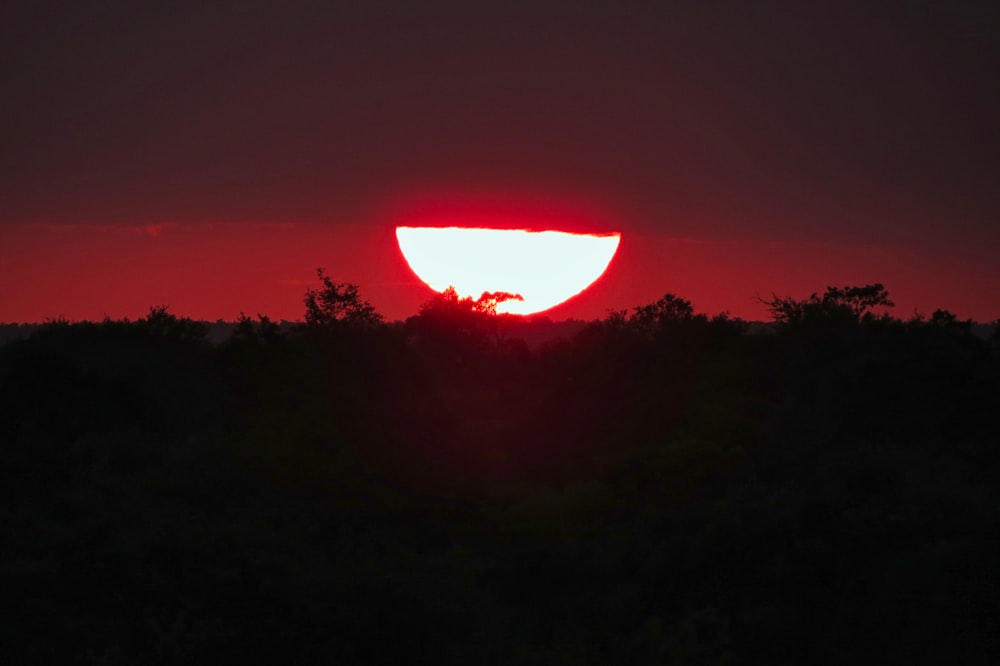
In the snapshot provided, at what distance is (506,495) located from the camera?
45.1 m

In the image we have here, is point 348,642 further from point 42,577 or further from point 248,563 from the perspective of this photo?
point 42,577

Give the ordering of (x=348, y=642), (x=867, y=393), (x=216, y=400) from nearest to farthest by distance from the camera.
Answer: (x=348, y=642), (x=867, y=393), (x=216, y=400)

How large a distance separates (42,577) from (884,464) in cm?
2229

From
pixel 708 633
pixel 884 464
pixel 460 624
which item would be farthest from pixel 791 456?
pixel 460 624

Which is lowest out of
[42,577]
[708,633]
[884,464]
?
[708,633]

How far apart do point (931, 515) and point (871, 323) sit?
20.2 m

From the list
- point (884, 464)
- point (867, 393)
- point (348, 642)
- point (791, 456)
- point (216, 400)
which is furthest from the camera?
point (216, 400)

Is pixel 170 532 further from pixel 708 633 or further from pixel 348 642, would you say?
pixel 708 633

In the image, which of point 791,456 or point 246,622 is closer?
point 246,622

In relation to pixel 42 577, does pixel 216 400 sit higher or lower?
higher

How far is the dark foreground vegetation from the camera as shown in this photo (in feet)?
96.8

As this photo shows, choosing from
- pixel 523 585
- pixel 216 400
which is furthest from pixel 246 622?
pixel 216 400

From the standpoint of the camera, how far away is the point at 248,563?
32.0m

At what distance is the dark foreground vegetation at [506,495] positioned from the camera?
1161 inches
